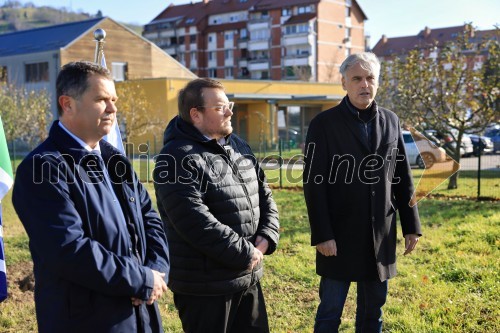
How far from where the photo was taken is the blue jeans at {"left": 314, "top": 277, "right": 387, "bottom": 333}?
3.64m

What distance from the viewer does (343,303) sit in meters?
3.71

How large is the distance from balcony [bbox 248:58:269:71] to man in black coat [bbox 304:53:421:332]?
6671cm

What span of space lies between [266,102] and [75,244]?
34747mm

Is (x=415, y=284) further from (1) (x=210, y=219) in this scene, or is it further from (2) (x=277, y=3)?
(2) (x=277, y=3)

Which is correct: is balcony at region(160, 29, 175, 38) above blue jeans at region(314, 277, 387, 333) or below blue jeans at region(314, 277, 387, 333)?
above

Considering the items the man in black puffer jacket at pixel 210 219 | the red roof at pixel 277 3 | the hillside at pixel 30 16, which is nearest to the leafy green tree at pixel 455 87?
the man in black puffer jacket at pixel 210 219

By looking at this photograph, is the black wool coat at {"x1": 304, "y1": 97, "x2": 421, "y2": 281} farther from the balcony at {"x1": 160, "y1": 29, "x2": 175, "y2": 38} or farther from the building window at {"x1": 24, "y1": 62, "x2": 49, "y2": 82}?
the balcony at {"x1": 160, "y1": 29, "x2": 175, "y2": 38}

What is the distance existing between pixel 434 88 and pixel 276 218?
464 inches

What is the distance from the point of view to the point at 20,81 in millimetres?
39219

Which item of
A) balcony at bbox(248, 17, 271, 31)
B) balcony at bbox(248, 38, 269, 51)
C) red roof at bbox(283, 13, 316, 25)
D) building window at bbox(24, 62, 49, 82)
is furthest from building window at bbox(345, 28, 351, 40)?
building window at bbox(24, 62, 49, 82)

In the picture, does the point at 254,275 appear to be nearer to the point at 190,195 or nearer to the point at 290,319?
the point at 190,195

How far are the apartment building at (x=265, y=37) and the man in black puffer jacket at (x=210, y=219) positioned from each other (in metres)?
56.6

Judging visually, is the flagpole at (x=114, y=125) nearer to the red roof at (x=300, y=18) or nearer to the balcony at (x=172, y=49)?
the red roof at (x=300, y=18)

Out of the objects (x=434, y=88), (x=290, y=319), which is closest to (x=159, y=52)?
(x=434, y=88)
